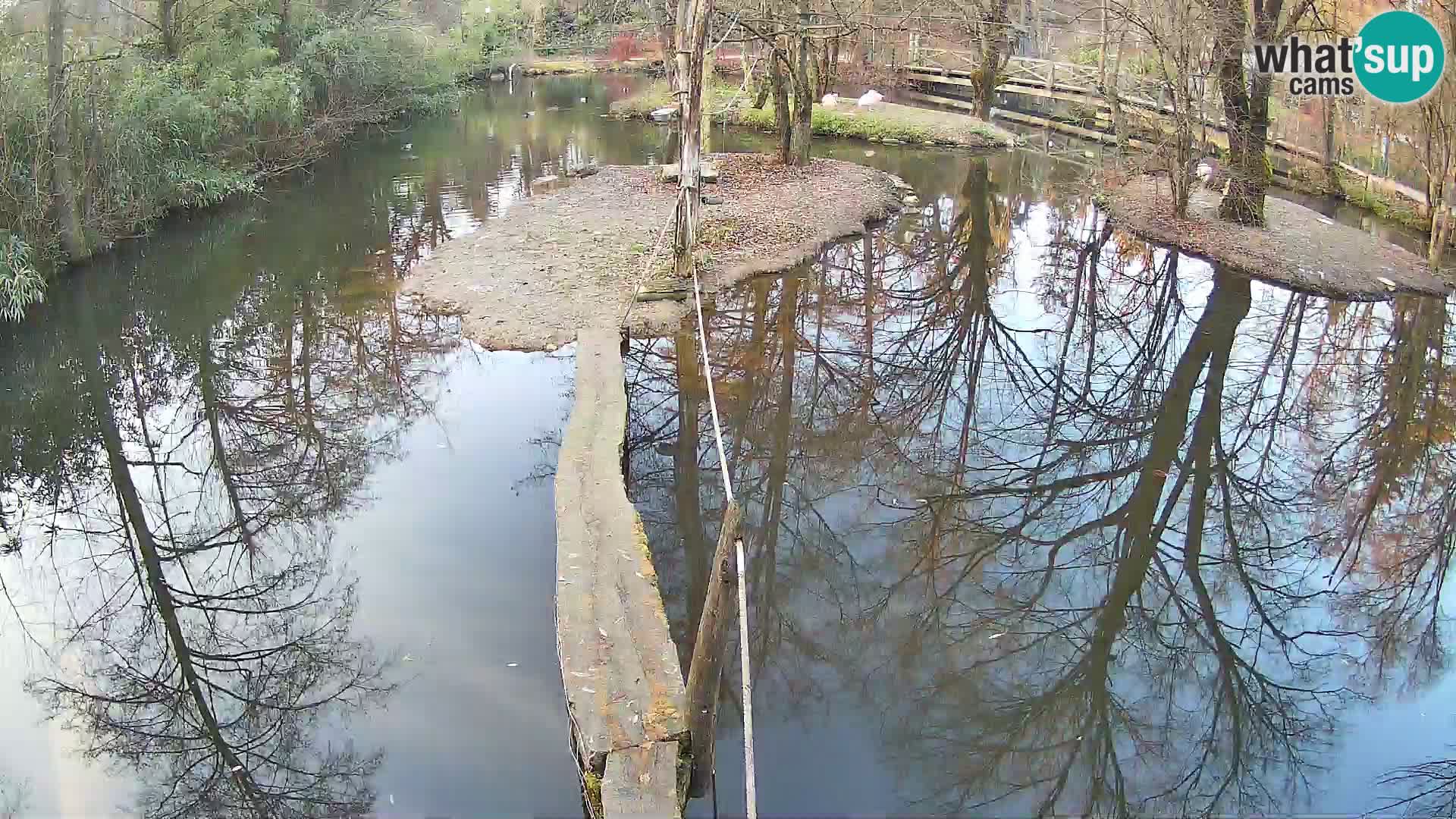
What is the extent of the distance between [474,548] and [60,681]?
259 centimetres

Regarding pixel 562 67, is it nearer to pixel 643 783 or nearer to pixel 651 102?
pixel 651 102

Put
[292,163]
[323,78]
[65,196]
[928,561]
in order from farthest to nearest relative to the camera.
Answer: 1. [323,78]
2. [292,163]
3. [65,196]
4. [928,561]

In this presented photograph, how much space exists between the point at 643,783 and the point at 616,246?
10594mm

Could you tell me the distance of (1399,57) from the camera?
47.3 feet

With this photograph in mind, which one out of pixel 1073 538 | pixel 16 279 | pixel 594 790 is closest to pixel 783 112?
pixel 16 279

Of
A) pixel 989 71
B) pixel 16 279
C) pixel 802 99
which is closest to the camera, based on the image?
pixel 16 279

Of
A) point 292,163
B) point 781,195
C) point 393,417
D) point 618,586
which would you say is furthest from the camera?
point 292,163

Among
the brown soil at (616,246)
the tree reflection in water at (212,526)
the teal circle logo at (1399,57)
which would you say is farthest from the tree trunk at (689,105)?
the teal circle logo at (1399,57)

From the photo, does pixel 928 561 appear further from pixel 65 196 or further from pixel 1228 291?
pixel 65 196

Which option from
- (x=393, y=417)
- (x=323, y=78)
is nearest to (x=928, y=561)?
(x=393, y=417)

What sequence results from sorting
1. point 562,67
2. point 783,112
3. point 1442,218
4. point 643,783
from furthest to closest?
point 562,67 → point 783,112 → point 1442,218 → point 643,783

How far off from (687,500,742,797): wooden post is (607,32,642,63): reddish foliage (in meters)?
38.9

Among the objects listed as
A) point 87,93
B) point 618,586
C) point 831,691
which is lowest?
point 831,691

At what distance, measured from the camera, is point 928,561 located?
294 inches
